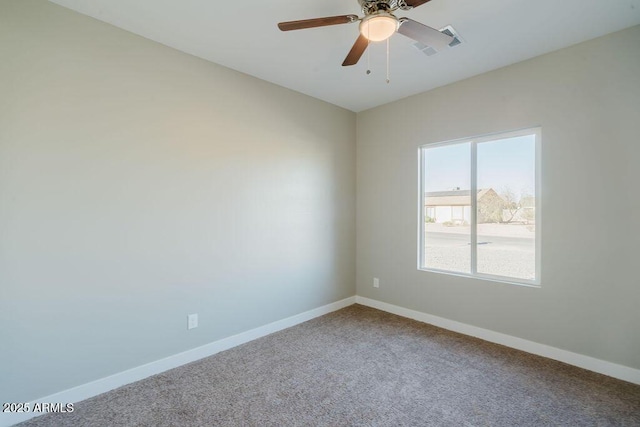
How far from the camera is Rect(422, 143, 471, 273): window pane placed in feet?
10.5

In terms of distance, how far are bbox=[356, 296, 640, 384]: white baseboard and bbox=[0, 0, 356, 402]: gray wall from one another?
1522mm

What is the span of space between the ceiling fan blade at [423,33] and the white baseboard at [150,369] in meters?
2.92

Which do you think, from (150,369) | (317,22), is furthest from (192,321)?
(317,22)

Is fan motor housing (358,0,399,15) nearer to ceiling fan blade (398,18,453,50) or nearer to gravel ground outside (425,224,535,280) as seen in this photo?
ceiling fan blade (398,18,453,50)

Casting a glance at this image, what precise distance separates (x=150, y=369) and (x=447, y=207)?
3.37 m

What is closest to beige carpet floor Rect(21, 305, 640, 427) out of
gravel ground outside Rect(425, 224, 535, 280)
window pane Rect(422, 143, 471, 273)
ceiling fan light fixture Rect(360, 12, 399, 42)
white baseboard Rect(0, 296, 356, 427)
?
white baseboard Rect(0, 296, 356, 427)

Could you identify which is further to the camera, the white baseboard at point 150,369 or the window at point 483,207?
the window at point 483,207

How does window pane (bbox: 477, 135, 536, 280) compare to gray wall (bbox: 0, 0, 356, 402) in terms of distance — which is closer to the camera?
gray wall (bbox: 0, 0, 356, 402)

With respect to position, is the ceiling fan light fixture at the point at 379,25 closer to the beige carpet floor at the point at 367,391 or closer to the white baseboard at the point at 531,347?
the beige carpet floor at the point at 367,391

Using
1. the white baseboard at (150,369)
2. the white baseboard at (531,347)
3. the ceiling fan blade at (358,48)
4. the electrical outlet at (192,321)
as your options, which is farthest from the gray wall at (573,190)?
the electrical outlet at (192,321)

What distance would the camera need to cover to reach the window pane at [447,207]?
10.5 ft

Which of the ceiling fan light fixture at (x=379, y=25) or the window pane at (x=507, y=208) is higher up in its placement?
the ceiling fan light fixture at (x=379, y=25)

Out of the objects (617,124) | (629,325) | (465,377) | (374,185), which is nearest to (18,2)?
(374,185)

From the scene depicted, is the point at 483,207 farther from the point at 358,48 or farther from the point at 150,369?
the point at 150,369
